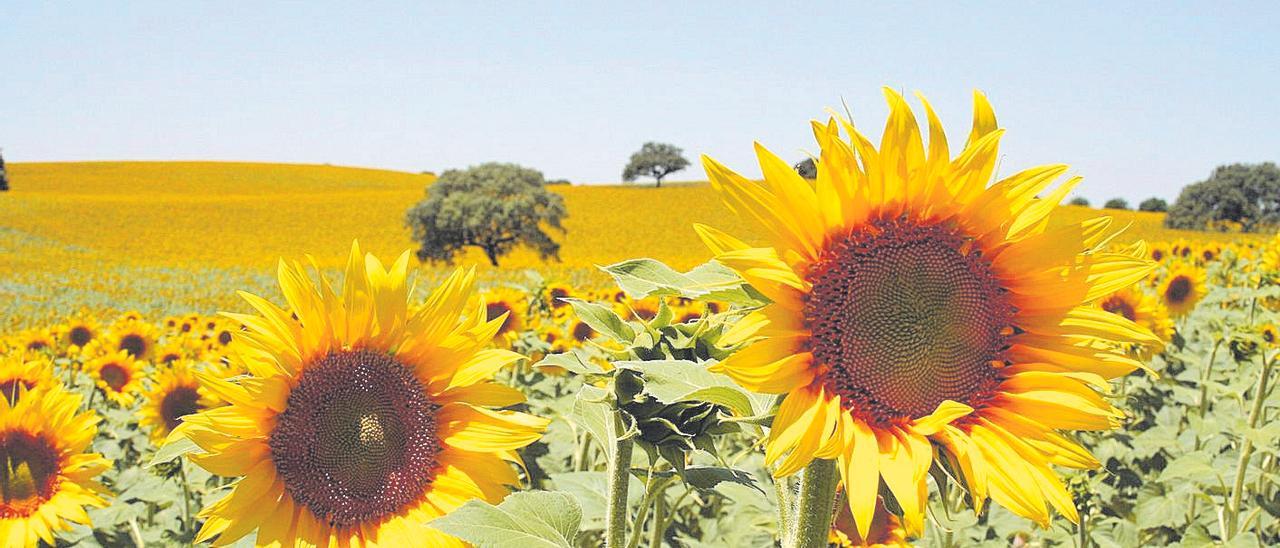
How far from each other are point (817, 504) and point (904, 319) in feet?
1.10

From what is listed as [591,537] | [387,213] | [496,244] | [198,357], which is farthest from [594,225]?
[591,537]

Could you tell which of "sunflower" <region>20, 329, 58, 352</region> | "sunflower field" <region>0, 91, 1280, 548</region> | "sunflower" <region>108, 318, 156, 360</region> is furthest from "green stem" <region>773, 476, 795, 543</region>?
"sunflower" <region>20, 329, 58, 352</region>

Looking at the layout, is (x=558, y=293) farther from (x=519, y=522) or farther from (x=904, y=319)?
(x=904, y=319)

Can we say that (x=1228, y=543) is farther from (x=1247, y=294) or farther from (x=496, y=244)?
(x=496, y=244)

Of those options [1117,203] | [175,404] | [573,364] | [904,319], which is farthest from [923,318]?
[1117,203]

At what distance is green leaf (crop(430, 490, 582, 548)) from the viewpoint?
1454 mm

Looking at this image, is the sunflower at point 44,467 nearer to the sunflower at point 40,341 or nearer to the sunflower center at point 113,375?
the sunflower center at point 113,375

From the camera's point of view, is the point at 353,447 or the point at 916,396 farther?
the point at 353,447

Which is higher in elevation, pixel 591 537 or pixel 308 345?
pixel 308 345

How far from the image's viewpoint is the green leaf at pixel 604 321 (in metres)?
1.48

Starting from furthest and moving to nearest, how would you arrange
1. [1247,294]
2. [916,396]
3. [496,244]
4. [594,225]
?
1. [594,225]
2. [496,244]
3. [1247,294]
4. [916,396]

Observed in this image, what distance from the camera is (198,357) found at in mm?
6152

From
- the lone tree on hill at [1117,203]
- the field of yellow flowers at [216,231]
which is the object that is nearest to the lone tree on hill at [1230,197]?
the field of yellow flowers at [216,231]

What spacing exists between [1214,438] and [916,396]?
4510mm
